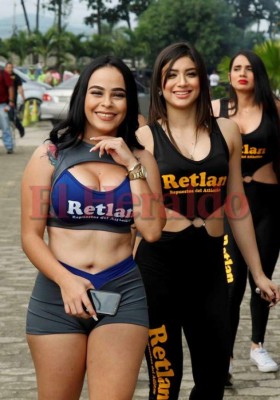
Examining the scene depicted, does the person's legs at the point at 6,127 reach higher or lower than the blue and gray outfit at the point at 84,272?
lower

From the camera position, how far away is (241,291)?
5.68 metres

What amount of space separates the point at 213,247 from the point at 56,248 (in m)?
1.02

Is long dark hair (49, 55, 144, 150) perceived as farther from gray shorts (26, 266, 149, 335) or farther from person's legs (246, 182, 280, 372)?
person's legs (246, 182, 280, 372)

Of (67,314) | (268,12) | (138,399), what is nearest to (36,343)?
(67,314)

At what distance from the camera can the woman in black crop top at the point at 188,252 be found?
169 inches

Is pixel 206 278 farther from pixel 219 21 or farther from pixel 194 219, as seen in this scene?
pixel 219 21

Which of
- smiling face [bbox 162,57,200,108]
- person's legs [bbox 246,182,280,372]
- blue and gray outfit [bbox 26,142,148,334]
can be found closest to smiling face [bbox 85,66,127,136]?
blue and gray outfit [bbox 26,142,148,334]

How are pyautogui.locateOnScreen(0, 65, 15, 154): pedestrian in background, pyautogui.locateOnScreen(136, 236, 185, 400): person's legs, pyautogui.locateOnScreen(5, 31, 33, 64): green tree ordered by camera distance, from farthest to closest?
1. pyautogui.locateOnScreen(5, 31, 33, 64): green tree
2. pyautogui.locateOnScreen(0, 65, 15, 154): pedestrian in background
3. pyautogui.locateOnScreen(136, 236, 185, 400): person's legs

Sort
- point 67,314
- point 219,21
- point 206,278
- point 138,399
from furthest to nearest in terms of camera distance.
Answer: point 219,21 < point 138,399 < point 206,278 < point 67,314

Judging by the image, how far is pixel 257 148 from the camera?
226 inches

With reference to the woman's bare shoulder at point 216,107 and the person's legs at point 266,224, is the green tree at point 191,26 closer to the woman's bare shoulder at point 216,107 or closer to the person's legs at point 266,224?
the woman's bare shoulder at point 216,107

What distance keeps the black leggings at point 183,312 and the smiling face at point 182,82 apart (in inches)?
24.9

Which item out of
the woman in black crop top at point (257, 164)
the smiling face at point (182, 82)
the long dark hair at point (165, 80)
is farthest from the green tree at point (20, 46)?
the smiling face at point (182, 82)

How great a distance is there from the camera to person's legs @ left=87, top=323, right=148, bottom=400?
11.3 ft
